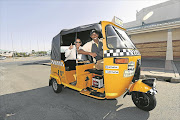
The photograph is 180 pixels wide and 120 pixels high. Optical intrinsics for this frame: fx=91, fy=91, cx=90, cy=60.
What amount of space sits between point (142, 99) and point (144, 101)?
60 mm

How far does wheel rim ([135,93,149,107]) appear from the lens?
2.30 meters

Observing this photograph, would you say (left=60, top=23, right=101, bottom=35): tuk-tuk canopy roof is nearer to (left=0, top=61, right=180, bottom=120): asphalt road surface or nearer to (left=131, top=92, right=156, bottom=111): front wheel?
(left=131, top=92, right=156, bottom=111): front wheel

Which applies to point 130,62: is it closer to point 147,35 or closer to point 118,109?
point 118,109

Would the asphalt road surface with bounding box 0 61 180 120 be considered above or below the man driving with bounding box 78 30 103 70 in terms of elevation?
below

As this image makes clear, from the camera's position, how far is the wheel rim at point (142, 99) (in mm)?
2299

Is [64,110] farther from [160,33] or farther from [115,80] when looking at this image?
[160,33]

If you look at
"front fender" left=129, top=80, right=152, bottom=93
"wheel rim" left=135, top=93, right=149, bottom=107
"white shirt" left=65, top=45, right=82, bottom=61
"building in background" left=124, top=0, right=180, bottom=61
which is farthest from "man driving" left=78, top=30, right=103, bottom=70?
"building in background" left=124, top=0, right=180, bottom=61

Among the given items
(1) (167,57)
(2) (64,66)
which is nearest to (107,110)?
(2) (64,66)

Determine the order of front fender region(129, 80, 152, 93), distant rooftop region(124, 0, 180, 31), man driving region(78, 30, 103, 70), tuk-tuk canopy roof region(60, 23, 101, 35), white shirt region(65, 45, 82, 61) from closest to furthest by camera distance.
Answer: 1. front fender region(129, 80, 152, 93)
2. tuk-tuk canopy roof region(60, 23, 101, 35)
3. man driving region(78, 30, 103, 70)
4. white shirt region(65, 45, 82, 61)
5. distant rooftop region(124, 0, 180, 31)

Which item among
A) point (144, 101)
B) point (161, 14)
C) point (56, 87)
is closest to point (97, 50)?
point (144, 101)

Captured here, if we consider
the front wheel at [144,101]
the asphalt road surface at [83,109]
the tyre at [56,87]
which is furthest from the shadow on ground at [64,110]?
the tyre at [56,87]

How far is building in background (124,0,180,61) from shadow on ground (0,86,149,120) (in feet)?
33.8

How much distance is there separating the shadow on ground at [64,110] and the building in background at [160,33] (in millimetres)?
10302

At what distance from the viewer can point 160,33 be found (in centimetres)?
1041
